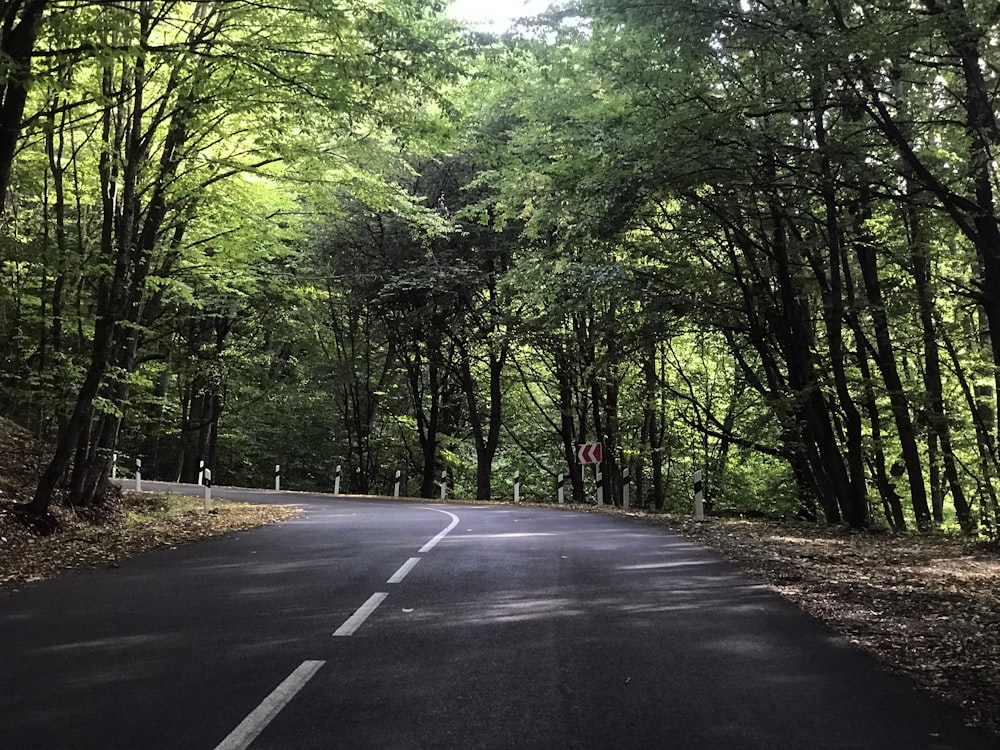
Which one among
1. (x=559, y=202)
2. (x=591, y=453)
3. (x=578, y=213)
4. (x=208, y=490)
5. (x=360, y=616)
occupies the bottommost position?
(x=360, y=616)

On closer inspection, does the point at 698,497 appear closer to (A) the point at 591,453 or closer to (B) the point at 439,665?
(A) the point at 591,453

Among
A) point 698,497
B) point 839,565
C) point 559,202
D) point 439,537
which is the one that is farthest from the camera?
point 698,497

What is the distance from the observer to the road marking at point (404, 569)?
28.2ft

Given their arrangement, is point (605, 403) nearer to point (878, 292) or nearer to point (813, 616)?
point (878, 292)

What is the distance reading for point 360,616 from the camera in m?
6.77

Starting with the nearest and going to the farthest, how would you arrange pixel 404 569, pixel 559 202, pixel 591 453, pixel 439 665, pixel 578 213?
1. pixel 439 665
2. pixel 404 569
3. pixel 578 213
4. pixel 559 202
5. pixel 591 453

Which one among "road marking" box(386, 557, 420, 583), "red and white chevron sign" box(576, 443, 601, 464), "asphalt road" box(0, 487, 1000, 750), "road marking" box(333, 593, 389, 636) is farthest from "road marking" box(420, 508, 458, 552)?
"red and white chevron sign" box(576, 443, 601, 464)

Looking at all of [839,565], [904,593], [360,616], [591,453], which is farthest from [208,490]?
[904,593]

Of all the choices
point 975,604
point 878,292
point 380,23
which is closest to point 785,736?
point 975,604

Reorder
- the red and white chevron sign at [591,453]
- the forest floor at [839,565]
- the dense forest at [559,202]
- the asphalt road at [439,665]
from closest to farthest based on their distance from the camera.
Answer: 1. the asphalt road at [439,665]
2. the forest floor at [839,565]
3. the dense forest at [559,202]
4. the red and white chevron sign at [591,453]

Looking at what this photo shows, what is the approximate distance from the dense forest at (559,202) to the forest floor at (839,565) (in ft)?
4.89

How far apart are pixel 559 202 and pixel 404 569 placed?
756 centimetres

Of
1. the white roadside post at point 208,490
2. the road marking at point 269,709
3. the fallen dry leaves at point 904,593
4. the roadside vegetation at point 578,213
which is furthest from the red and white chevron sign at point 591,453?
the road marking at point 269,709

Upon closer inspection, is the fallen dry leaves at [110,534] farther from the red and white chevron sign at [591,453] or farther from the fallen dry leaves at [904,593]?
the red and white chevron sign at [591,453]
